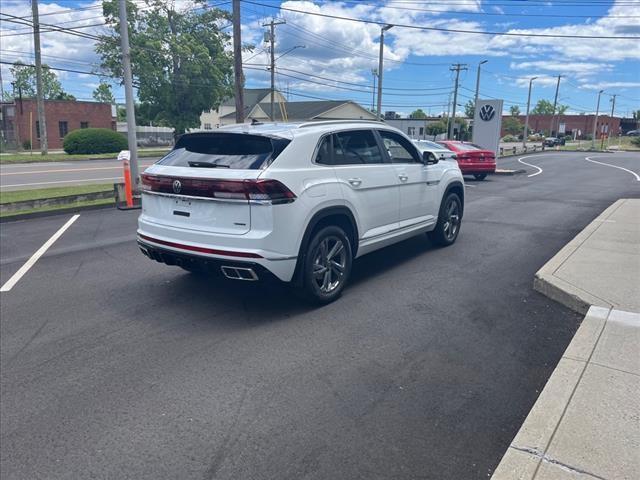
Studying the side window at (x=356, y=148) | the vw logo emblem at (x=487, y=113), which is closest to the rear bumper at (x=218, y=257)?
the side window at (x=356, y=148)

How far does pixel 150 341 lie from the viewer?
4492 mm

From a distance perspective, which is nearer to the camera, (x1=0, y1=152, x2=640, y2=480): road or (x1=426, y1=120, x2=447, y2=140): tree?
(x1=0, y1=152, x2=640, y2=480): road

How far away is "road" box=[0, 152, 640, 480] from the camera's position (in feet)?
9.60

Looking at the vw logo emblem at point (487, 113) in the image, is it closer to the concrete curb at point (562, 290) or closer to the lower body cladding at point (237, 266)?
the concrete curb at point (562, 290)

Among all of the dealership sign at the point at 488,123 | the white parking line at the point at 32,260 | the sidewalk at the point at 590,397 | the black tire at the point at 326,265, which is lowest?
the white parking line at the point at 32,260

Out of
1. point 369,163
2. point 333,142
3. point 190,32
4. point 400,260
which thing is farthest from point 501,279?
point 190,32

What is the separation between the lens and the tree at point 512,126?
11842 cm

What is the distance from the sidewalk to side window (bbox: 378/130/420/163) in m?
2.20

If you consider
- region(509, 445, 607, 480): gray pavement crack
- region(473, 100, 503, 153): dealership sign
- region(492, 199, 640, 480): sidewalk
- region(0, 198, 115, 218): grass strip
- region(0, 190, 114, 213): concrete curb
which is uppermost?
region(473, 100, 503, 153): dealership sign

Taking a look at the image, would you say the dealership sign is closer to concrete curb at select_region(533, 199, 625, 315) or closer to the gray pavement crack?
concrete curb at select_region(533, 199, 625, 315)

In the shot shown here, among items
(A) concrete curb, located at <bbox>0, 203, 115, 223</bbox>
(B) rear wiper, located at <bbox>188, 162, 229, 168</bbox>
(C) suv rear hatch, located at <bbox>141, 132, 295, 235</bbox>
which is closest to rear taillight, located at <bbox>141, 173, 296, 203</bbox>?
(C) suv rear hatch, located at <bbox>141, 132, 295, 235</bbox>

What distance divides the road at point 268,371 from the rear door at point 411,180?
71 centimetres

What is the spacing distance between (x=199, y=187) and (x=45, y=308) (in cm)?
228

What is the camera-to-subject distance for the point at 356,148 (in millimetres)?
5770
